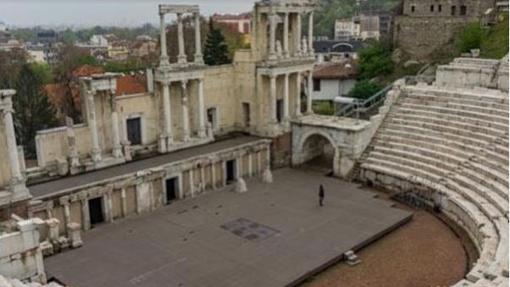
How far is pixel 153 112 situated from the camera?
73.6 ft

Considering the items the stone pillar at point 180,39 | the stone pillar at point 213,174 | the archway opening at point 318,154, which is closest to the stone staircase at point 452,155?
the archway opening at point 318,154

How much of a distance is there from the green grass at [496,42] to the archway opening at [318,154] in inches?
461

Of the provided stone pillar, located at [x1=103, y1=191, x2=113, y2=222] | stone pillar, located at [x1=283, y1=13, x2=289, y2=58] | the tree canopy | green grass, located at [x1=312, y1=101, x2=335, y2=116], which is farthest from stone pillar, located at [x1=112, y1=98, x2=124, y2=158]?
the tree canopy

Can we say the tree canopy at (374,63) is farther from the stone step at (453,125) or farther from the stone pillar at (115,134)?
the stone pillar at (115,134)

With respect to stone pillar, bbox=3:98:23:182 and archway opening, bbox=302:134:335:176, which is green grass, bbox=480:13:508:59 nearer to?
archway opening, bbox=302:134:335:176

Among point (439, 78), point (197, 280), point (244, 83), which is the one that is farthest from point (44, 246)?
point (439, 78)

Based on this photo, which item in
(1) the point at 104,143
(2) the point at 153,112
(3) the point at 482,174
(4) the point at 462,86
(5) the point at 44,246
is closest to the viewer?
(5) the point at 44,246

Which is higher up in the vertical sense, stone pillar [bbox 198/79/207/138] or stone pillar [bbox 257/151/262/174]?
stone pillar [bbox 198/79/207/138]

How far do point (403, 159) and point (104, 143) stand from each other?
1281 cm

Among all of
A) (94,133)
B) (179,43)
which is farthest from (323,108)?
(94,133)

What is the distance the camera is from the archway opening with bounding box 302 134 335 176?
25.6 m

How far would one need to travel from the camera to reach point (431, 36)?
37031mm

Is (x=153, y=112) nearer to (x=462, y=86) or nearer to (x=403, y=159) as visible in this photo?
(x=403, y=159)

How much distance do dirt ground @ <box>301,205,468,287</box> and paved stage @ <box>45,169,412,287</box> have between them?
0.44m
